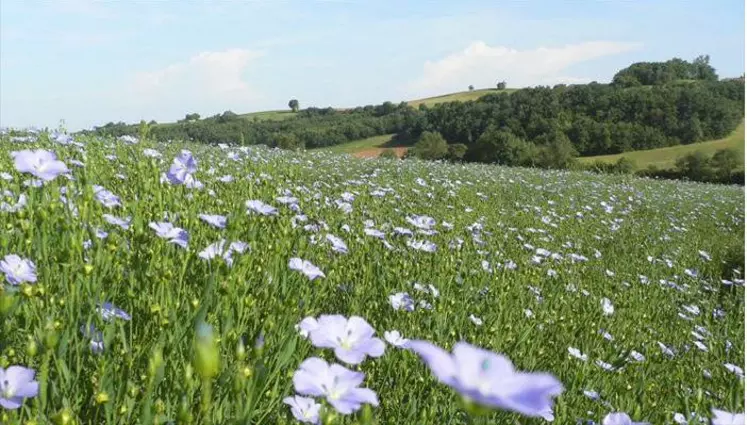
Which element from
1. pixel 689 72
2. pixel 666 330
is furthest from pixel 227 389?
pixel 689 72

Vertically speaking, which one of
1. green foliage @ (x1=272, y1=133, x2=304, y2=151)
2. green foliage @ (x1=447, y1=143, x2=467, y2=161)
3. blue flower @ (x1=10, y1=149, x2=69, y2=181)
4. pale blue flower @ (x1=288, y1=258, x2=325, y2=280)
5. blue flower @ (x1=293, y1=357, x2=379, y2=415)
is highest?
blue flower @ (x1=10, y1=149, x2=69, y2=181)

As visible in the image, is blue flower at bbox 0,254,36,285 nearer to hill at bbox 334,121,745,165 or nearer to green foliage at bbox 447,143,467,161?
hill at bbox 334,121,745,165

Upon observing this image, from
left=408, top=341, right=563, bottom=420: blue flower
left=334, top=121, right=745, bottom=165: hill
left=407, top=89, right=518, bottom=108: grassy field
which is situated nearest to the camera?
left=408, top=341, right=563, bottom=420: blue flower

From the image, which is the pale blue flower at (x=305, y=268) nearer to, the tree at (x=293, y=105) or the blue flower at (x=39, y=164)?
the blue flower at (x=39, y=164)

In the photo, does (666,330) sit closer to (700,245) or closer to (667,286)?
(667,286)

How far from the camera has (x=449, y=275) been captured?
2920 mm

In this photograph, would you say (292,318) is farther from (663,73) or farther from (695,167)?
(663,73)

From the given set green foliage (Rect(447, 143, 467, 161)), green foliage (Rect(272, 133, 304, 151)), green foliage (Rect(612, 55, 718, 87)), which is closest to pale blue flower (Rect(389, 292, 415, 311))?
green foliage (Rect(272, 133, 304, 151))


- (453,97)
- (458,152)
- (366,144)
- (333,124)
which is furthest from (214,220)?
(453,97)

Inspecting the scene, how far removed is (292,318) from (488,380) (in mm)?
965

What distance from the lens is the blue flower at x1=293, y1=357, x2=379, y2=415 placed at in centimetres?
106

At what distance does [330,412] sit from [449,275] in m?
1.93

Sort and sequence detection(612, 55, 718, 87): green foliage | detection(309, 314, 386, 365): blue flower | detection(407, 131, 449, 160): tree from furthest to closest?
detection(612, 55, 718, 87): green foliage < detection(407, 131, 449, 160): tree < detection(309, 314, 386, 365): blue flower

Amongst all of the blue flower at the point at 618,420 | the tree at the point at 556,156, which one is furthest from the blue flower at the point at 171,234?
the tree at the point at 556,156
